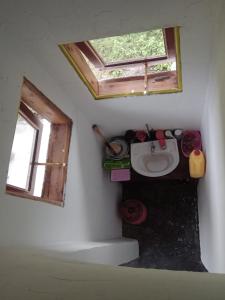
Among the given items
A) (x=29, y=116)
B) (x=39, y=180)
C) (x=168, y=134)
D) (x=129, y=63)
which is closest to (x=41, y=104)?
(x=29, y=116)

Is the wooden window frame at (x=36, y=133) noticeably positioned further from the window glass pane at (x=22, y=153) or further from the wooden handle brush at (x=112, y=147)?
the wooden handle brush at (x=112, y=147)

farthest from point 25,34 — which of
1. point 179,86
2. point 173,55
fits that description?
point 179,86

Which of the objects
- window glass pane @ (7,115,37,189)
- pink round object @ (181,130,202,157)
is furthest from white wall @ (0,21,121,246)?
pink round object @ (181,130,202,157)

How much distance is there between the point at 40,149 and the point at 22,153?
0.52 feet

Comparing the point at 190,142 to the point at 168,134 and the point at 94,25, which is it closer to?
the point at 168,134

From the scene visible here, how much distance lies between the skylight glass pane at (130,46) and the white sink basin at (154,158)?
0.96m

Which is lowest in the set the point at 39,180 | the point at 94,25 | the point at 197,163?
the point at 39,180

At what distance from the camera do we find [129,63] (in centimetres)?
168

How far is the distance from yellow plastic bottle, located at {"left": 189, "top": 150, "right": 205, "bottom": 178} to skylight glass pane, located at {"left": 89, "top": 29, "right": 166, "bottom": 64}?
0.91m

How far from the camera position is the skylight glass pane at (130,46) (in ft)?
4.61

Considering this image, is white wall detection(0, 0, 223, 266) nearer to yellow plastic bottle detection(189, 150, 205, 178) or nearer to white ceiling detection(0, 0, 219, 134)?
white ceiling detection(0, 0, 219, 134)

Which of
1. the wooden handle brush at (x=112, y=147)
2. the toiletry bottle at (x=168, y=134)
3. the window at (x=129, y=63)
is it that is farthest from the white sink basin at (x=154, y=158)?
the window at (x=129, y=63)

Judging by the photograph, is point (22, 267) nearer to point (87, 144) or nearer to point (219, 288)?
point (219, 288)

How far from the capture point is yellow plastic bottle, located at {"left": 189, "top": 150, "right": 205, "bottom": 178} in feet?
6.90
